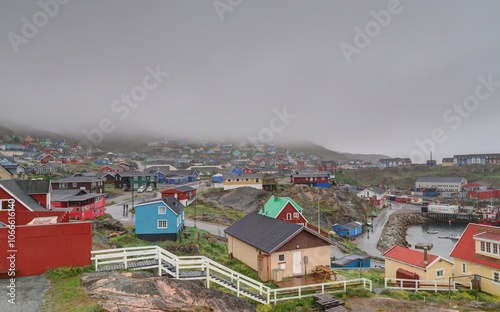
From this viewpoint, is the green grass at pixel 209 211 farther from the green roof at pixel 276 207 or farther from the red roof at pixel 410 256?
the red roof at pixel 410 256

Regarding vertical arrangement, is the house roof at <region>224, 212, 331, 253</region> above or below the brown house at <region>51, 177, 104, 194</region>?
below

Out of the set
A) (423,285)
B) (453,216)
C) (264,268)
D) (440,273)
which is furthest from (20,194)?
(453,216)

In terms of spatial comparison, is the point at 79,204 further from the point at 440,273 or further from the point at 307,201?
the point at 307,201

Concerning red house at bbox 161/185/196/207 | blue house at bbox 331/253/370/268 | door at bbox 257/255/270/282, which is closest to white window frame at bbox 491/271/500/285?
blue house at bbox 331/253/370/268

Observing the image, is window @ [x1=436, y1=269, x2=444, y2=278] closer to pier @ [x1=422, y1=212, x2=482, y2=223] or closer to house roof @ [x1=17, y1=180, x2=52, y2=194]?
house roof @ [x1=17, y1=180, x2=52, y2=194]

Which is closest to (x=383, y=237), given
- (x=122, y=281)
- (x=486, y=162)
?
(x=122, y=281)

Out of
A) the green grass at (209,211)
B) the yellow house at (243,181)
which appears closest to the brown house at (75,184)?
the green grass at (209,211)

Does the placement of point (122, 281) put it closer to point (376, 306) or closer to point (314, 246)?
point (376, 306)
